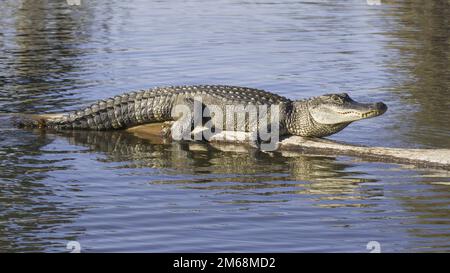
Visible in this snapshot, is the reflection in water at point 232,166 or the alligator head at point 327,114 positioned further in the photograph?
the alligator head at point 327,114

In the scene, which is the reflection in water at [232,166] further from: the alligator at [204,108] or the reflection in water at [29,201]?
the reflection in water at [29,201]

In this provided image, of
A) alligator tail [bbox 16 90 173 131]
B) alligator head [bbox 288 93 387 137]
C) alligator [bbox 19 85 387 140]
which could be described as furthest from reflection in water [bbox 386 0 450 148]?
alligator tail [bbox 16 90 173 131]

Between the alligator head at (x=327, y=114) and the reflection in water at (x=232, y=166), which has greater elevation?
the alligator head at (x=327, y=114)

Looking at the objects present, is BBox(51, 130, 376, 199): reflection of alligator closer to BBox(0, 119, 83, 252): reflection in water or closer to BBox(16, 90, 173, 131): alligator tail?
BBox(16, 90, 173, 131): alligator tail

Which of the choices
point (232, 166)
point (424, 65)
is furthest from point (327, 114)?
point (424, 65)

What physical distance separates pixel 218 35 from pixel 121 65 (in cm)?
321

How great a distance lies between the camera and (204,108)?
11.3 metres

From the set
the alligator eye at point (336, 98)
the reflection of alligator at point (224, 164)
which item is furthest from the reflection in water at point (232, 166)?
the alligator eye at point (336, 98)

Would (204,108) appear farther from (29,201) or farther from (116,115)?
(29,201)

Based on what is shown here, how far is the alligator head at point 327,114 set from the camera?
35.1 feet

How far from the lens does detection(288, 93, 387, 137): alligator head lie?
422 inches

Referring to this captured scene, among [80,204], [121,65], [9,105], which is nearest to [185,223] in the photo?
[80,204]

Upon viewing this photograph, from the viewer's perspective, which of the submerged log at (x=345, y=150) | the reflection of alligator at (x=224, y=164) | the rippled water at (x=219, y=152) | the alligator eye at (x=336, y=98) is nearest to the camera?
the rippled water at (x=219, y=152)

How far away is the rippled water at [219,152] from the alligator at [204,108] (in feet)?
0.61
